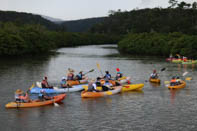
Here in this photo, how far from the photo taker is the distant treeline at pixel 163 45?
222 feet

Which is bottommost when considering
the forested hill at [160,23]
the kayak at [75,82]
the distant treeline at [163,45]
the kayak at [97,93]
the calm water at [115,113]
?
the calm water at [115,113]

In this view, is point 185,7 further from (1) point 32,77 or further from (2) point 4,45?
(1) point 32,77

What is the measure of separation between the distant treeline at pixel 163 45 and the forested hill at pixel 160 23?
13650mm

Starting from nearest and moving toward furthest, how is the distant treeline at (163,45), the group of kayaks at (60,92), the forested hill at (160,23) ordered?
1. the group of kayaks at (60,92)
2. the distant treeline at (163,45)
3. the forested hill at (160,23)

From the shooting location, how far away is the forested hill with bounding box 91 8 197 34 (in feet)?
336

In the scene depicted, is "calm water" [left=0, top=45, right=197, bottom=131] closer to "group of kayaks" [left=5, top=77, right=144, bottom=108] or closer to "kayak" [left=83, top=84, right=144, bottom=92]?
"group of kayaks" [left=5, top=77, right=144, bottom=108]

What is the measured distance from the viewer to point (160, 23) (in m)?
118

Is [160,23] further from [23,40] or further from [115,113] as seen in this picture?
[115,113]

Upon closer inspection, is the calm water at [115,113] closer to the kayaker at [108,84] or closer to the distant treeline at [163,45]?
the kayaker at [108,84]

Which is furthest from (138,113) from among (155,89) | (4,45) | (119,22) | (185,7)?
(119,22)

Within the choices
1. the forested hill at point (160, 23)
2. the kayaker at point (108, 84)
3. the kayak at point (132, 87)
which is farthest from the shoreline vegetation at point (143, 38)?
the kayaker at point (108, 84)

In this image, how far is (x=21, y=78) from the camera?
128ft

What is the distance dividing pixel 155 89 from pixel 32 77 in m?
15.8

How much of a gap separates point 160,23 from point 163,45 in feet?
133
